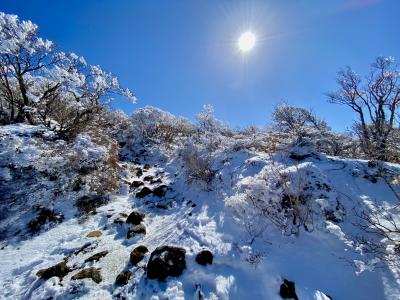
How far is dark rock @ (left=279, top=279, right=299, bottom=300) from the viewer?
13.0 feet

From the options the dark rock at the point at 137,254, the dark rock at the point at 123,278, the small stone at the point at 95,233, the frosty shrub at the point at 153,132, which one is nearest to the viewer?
the dark rock at the point at 123,278

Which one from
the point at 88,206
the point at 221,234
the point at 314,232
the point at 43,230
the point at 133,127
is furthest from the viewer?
the point at 133,127

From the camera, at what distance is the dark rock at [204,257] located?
4695mm

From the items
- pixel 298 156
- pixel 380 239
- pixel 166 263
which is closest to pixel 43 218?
pixel 166 263

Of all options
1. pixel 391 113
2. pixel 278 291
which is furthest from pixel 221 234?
pixel 391 113

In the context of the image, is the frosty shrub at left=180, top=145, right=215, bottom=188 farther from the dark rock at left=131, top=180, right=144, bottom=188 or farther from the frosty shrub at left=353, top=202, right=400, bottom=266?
the frosty shrub at left=353, top=202, right=400, bottom=266

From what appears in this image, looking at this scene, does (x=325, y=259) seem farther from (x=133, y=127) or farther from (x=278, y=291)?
(x=133, y=127)

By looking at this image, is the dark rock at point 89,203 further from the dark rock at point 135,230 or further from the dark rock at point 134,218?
the dark rock at point 135,230

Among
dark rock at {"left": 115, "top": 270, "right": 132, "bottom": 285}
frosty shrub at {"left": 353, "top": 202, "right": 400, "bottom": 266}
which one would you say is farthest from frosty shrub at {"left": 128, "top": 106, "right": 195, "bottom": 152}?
frosty shrub at {"left": 353, "top": 202, "right": 400, "bottom": 266}

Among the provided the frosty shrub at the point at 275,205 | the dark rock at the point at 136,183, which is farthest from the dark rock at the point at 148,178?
the frosty shrub at the point at 275,205

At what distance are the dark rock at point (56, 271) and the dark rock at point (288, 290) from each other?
4.15 m

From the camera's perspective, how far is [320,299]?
3.88 metres

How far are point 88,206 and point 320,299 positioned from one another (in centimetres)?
678

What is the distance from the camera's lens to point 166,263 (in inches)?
178
